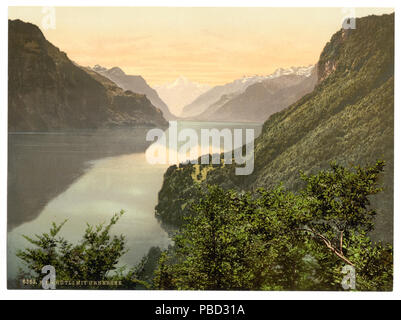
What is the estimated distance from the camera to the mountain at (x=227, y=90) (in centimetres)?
737

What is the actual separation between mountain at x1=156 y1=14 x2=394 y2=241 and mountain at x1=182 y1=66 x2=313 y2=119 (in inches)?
20.2

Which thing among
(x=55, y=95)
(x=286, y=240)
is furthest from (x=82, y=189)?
(x=286, y=240)

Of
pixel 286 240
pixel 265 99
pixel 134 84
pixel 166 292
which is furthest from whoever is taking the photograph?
pixel 134 84

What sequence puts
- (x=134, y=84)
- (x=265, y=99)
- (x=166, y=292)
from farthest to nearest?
(x=134, y=84) < (x=265, y=99) < (x=166, y=292)

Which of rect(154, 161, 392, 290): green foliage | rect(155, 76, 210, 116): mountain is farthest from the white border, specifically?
rect(155, 76, 210, 116): mountain

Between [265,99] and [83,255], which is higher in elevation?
[265,99]

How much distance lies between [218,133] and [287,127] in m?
1.40

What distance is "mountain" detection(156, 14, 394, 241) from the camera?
7.12 meters

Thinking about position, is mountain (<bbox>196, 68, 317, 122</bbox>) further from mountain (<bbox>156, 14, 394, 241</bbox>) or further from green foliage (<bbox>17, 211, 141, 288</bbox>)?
green foliage (<bbox>17, 211, 141, 288</bbox>)

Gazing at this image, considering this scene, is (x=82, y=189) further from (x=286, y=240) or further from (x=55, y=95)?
(x=286, y=240)

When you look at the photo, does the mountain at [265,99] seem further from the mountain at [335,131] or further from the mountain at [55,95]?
the mountain at [55,95]

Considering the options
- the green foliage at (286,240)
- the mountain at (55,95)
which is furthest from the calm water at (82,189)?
the green foliage at (286,240)

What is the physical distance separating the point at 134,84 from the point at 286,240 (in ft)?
A: 14.3

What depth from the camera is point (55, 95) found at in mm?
7785
